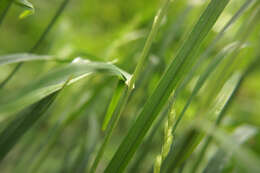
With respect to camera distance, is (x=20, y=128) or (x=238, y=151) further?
(x=20, y=128)

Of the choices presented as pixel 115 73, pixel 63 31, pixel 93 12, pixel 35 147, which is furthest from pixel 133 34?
pixel 93 12

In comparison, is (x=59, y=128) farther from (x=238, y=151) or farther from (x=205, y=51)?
(x=238, y=151)

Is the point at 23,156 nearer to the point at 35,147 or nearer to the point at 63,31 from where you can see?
the point at 35,147

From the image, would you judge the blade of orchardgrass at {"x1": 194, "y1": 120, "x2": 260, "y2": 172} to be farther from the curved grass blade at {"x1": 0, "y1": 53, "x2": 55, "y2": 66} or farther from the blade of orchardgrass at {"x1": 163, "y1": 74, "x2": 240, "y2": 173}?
the curved grass blade at {"x1": 0, "y1": 53, "x2": 55, "y2": 66}

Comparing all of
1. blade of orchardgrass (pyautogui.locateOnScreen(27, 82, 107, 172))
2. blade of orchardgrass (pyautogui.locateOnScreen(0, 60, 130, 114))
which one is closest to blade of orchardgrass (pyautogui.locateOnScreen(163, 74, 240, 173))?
blade of orchardgrass (pyautogui.locateOnScreen(0, 60, 130, 114))

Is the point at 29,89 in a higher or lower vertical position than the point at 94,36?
higher

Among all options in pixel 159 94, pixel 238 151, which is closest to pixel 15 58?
pixel 159 94

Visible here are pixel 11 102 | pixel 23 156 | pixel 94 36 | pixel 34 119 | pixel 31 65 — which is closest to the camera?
pixel 11 102
